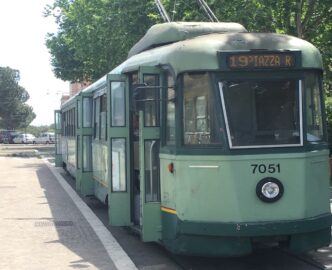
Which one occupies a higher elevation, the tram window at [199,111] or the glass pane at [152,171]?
the tram window at [199,111]

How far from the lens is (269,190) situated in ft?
21.0

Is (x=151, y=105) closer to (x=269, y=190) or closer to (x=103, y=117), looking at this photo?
(x=269, y=190)

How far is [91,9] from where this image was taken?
2764 centimetres

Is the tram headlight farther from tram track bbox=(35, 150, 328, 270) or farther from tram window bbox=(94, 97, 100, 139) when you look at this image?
tram window bbox=(94, 97, 100, 139)

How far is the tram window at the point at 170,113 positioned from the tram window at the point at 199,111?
24 cm

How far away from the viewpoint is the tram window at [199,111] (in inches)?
256

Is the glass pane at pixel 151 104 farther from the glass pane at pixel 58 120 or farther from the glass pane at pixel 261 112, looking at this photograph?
the glass pane at pixel 58 120

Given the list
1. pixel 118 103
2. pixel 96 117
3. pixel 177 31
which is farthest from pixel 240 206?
pixel 96 117

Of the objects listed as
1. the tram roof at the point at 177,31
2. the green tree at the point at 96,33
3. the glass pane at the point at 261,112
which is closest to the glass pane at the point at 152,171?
the glass pane at the point at 261,112

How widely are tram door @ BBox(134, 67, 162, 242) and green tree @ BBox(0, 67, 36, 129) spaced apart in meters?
93.7

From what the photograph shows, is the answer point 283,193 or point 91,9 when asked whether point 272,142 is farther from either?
point 91,9

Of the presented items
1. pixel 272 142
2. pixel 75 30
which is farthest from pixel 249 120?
pixel 75 30

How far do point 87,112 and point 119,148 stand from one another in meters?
4.63

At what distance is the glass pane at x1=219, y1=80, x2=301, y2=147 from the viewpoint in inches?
Answer: 255
